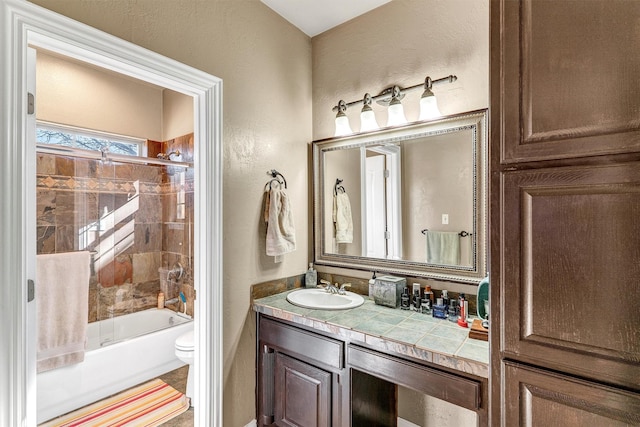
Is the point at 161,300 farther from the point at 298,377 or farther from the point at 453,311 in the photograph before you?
the point at 453,311

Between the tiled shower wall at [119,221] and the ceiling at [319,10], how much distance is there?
4.96 feet

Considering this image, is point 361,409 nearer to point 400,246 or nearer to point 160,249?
point 400,246

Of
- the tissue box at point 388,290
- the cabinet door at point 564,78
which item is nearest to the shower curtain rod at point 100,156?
the tissue box at point 388,290

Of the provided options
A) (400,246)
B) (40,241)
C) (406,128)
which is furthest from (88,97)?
(400,246)

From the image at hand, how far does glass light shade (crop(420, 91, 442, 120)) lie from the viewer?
180 centimetres

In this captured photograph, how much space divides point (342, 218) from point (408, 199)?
53 cm

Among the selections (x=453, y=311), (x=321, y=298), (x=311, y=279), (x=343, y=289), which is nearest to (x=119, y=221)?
(x=311, y=279)

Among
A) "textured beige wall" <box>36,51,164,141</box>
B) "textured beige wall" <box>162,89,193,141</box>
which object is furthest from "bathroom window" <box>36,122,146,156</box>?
"textured beige wall" <box>162,89,193,141</box>

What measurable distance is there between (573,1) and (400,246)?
4.57 feet

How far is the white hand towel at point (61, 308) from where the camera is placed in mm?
2199

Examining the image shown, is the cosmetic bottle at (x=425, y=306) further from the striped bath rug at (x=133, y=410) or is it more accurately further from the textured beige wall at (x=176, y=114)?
the textured beige wall at (x=176, y=114)

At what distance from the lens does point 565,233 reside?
2.89 ft

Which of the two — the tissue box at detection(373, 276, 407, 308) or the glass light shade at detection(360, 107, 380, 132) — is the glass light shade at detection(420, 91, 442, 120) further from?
the tissue box at detection(373, 276, 407, 308)

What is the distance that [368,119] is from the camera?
2.06m
